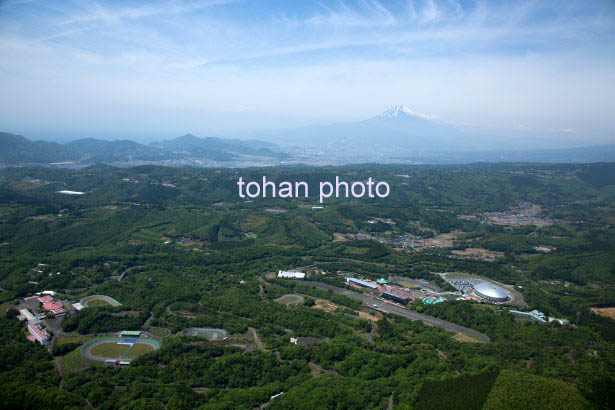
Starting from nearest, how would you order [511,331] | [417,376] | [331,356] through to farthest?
1. [417,376]
2. [331,356]
3. [511,331]

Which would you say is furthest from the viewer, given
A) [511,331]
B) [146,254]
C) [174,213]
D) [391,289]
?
[174,213]

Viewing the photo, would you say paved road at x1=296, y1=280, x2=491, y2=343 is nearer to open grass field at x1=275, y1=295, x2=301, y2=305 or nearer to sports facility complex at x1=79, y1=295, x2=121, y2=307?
open grass field at x1=275, y1=295, x2=301, y2=305

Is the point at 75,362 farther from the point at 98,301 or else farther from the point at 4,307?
the point at 4,307

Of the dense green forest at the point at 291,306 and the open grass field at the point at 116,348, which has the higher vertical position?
the dense green forest at the point at 291,306

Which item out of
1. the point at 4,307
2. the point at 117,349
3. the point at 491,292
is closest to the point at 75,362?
the point at 117,349

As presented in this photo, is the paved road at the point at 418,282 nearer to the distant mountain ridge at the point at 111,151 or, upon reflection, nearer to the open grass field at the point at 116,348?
the open grass field at the point at 116,348

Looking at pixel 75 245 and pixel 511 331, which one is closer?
pixel 511 331

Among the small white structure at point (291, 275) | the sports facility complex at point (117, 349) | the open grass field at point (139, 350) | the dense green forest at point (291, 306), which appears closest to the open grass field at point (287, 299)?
the dense green forest at point (291, 306)

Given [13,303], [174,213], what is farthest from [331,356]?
[174,213]

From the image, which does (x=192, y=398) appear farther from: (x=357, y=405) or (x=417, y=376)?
(x=417, y=376)
